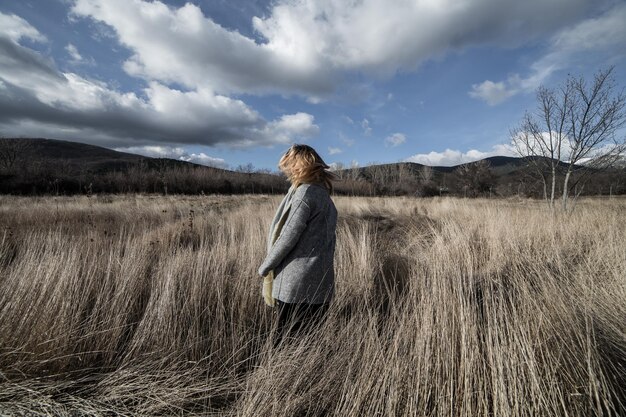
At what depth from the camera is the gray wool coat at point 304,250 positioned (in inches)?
76.9

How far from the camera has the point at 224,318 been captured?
2756mm

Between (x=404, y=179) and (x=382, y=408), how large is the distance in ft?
226

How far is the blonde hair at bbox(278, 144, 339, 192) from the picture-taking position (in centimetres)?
203

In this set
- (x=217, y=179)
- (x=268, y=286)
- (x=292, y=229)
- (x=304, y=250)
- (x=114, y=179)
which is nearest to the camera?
(x=292, y=229)

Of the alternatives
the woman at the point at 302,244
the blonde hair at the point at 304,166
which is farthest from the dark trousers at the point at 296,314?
the blonde hair at the point at 304,166

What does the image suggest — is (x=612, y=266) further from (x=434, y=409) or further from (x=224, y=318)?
(x=224, y=318)

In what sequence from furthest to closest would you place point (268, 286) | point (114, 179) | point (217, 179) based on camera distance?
point (217, 179)
point (114, 179)
point (268, 286)

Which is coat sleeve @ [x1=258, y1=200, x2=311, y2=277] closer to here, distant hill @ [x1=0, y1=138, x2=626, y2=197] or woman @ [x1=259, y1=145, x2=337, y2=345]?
woman @ [x1=259, y1=145, x2=337, y2=345]

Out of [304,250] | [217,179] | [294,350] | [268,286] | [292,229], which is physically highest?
[217,179]

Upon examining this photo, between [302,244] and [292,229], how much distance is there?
0.20m

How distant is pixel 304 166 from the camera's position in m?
2.02

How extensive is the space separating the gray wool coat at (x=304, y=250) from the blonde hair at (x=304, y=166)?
7cm

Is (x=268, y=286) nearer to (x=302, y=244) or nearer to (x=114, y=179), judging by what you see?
(x=302, y=244)

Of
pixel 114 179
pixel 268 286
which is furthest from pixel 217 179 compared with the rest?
pixel 268 286
